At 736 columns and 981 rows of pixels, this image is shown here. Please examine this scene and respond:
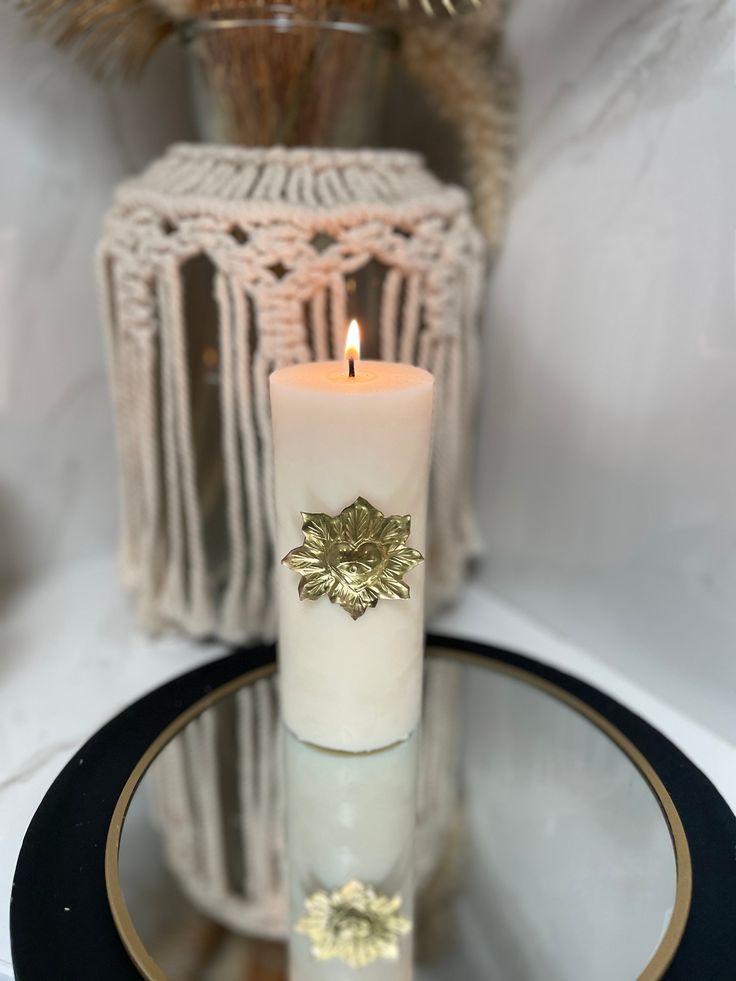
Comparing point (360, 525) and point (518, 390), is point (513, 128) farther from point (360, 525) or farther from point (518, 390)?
point (360, 525)

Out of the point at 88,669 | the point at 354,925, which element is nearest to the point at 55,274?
the point at 88,669

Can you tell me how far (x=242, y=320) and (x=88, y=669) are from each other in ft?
0.88

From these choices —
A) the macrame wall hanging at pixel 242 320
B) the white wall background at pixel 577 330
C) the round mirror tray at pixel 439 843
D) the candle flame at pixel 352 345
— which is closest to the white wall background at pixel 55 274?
the white wall background at pixel 577 330

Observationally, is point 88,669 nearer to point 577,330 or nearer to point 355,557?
point 355,557

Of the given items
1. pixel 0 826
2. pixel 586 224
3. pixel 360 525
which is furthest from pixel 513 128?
pixel 0 826

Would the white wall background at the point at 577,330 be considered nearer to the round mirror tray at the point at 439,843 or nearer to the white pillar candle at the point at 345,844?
the round mirror tray at the point at 439,843

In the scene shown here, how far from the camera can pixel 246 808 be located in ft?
1.41

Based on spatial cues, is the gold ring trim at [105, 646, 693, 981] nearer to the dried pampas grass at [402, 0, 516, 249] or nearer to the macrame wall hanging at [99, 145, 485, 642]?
the macrame wall hanging at [99, 145, 485, 642]

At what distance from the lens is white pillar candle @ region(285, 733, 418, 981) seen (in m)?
0.34

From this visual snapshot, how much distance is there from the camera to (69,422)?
665mm

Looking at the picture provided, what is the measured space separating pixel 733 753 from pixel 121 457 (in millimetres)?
436

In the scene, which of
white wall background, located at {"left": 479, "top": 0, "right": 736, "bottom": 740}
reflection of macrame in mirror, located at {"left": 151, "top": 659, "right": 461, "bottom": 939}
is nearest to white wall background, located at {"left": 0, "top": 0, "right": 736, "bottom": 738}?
white wall background, located at {"left": 479, "top": 0, "right": 736, "bottom": 740}

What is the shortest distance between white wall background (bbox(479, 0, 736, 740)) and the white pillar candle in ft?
0.65

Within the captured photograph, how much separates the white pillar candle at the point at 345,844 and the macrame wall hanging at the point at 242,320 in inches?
6.5
